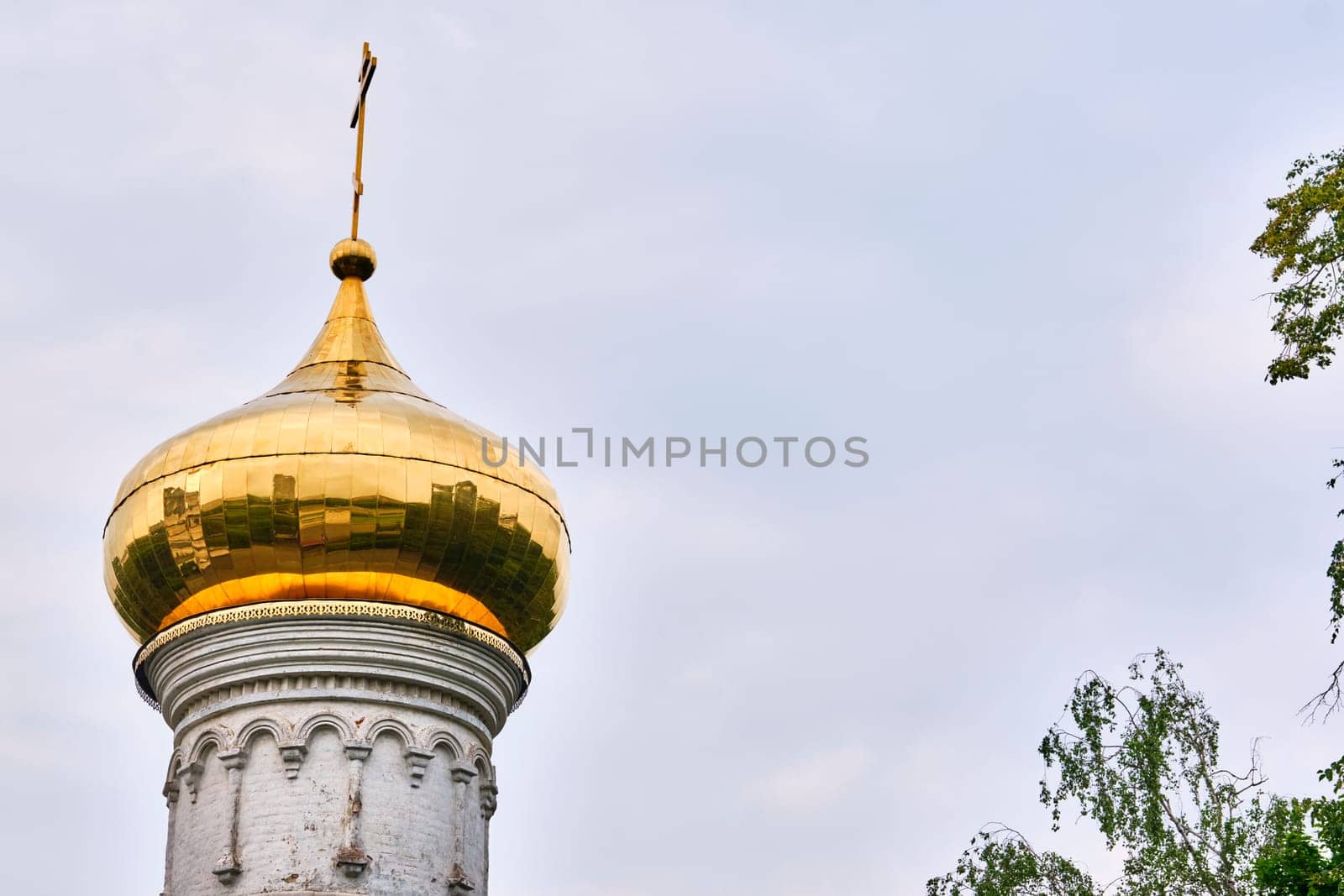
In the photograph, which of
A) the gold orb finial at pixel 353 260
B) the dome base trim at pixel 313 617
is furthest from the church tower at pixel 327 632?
the gold orb finial at pixel 353 260

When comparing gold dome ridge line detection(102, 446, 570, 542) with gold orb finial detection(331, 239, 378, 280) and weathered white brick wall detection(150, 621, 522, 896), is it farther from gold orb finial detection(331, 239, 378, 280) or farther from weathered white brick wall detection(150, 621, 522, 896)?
gold orb finial detection(331, 239, 378, 280)

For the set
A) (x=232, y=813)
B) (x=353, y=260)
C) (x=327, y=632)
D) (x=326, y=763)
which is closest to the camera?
(x=232, y=813)

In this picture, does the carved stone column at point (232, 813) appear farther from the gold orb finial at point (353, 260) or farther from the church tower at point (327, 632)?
the gold orb finial at point (353, 260)

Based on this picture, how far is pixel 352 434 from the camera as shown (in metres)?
18.4

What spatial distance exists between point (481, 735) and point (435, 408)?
3.04m

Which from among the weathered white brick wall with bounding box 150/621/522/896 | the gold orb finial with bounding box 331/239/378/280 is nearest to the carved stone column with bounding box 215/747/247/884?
the weathered white brick wall with bounding box 150/621/522/896

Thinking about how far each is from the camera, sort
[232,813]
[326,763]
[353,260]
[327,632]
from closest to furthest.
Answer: [232,813], [326,763], [327,632], [353,260]

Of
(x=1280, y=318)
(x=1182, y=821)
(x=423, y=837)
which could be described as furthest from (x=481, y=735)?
(x=1280, y=318)

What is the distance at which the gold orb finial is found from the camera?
2116 cm

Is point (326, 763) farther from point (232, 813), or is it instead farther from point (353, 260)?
point (353, 260)

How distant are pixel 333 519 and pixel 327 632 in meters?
0.96

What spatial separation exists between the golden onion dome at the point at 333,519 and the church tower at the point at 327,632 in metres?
0.02

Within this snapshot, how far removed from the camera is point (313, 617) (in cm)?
1797

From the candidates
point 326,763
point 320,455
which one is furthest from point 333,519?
point 326,763
